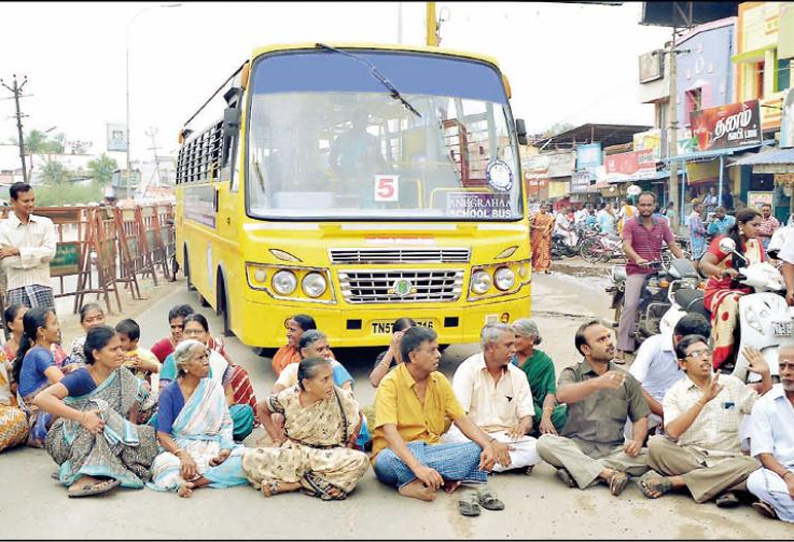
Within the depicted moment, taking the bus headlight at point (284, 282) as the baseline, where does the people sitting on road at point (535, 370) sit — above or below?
below

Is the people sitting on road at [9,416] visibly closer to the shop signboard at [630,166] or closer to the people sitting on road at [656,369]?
the people sitting on road at [656,369]

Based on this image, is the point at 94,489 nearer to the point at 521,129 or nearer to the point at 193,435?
the point at 193,435

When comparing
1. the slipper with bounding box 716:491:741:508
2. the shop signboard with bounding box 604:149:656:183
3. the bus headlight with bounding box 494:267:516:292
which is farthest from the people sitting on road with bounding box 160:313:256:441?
the shop signboard with bounding box 604:149:656:183

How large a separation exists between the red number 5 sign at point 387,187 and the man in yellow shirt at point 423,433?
2.86 m

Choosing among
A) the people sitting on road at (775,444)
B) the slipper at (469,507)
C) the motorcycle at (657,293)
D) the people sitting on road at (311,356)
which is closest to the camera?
the people sitting on road at (775,444)

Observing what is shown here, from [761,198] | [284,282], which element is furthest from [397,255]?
[761,198]

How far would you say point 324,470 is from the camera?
4430 mm

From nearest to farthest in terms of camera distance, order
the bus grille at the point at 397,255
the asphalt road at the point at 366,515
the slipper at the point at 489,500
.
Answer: the asphalt road at the point at 366,515
the slipper at the point at 489,500
the bus grille at the point at 397,255

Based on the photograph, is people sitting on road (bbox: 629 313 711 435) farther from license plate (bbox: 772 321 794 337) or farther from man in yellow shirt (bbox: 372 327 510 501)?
man in yellow shirt (bbox: 372 327 510 501)

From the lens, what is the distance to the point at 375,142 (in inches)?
289

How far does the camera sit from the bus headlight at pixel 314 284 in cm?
687

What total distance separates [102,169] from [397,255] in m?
74.2

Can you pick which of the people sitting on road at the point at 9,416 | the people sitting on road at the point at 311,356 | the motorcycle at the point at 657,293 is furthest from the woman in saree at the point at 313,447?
the motorcycle at the point at 657,293

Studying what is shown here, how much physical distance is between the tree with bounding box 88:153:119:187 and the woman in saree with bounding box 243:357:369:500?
73.2m
